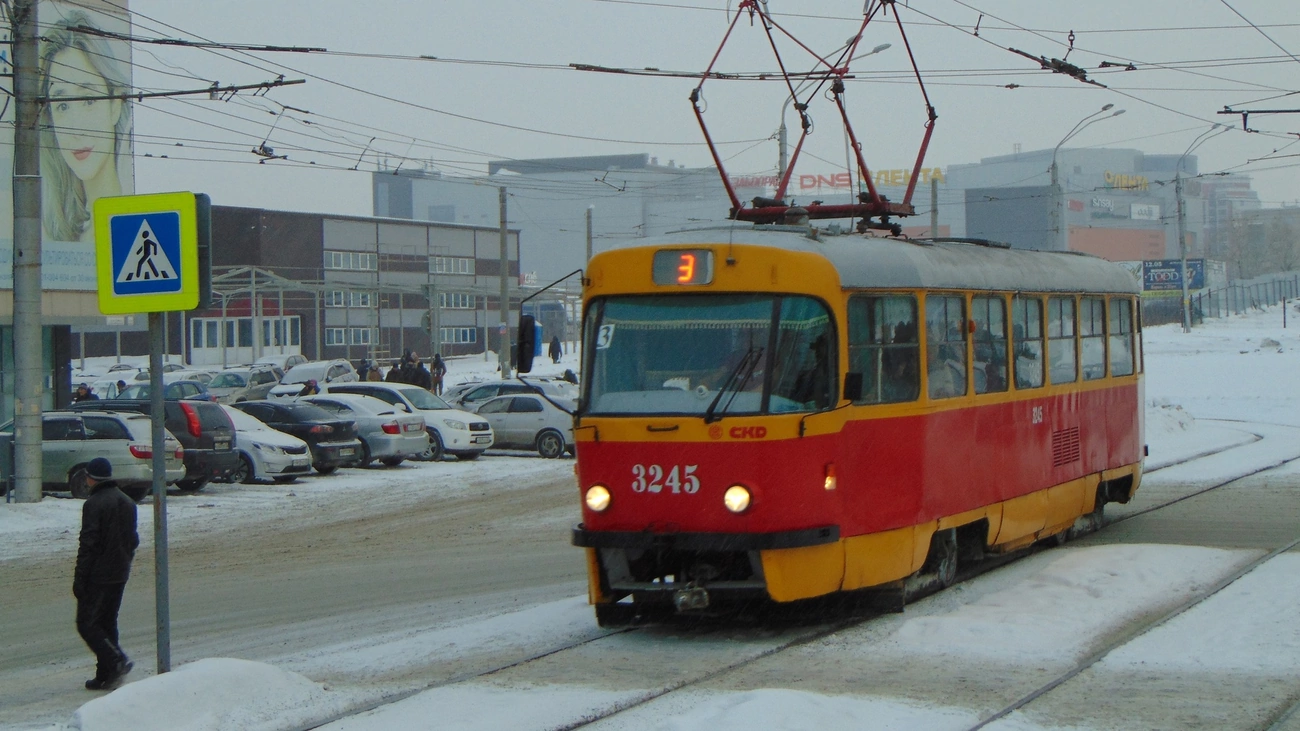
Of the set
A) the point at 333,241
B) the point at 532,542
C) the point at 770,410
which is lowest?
the point at 532,542

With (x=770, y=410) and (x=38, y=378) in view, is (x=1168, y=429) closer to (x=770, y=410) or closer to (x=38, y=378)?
(x=38, y=378)

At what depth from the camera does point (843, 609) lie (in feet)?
35.2

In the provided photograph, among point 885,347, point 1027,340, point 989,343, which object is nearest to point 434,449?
point 1027,340

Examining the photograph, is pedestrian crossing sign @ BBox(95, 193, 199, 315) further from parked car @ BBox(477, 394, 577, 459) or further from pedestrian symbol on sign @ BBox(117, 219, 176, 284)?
parked car @ BBox(477, 394, 577, 459)

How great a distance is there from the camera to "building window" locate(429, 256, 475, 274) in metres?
84.4

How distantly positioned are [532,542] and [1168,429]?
18.6 metres

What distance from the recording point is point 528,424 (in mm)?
30375

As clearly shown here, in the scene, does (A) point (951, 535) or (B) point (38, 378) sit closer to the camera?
(A) point (951, 535)

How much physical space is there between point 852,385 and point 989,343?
9.01ft

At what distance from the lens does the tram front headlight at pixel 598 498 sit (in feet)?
31.6

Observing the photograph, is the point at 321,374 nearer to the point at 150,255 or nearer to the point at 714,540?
the point at 714,540

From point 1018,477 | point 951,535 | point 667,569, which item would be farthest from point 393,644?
point 1018,477

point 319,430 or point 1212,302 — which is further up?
point 1212,302

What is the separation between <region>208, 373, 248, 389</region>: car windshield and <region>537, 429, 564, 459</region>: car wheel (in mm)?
21576
